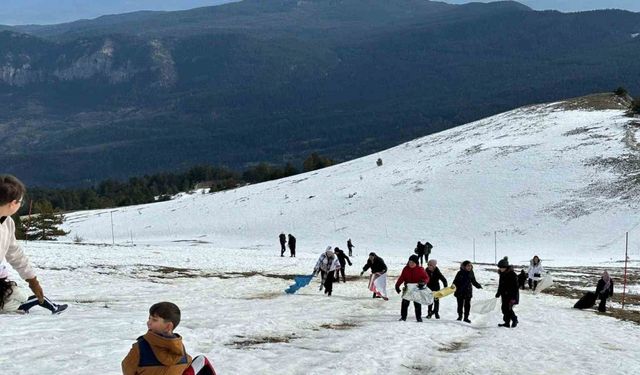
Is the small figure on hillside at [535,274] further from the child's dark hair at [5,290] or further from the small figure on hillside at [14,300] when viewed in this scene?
the child's dark hair at [5,290]

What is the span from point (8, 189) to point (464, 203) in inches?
2211

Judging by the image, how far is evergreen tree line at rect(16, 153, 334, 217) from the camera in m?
124

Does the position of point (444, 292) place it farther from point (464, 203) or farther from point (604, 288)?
point (464, 203)

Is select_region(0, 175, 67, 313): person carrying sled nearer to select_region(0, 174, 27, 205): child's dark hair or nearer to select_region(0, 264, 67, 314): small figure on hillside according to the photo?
select_region(0, 174, 27, 205): child's dark hair

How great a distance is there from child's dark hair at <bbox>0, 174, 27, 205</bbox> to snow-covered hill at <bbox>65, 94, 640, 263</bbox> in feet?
136

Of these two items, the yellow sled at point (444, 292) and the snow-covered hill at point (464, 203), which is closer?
the yellow sled at point (444, 292)

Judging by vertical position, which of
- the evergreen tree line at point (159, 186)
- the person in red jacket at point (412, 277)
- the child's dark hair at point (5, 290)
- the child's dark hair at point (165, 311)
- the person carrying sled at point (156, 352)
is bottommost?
the evergreen tree line at point (159, 186)

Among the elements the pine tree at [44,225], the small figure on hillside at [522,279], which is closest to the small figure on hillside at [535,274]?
the small figure on hillside at [522,279]

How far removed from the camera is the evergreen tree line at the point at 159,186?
12431 cm

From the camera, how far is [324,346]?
12.7 m

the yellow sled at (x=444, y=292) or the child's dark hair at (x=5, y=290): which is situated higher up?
the child's dark hair at (x=5, y=290)

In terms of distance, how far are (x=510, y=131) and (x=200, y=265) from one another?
6176 cm

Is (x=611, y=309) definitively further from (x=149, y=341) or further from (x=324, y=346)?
(x=149, y=341)

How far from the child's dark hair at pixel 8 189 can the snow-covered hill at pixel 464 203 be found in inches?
1636
